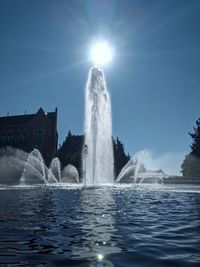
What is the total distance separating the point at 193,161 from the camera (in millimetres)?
58031

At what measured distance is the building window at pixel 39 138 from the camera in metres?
72.1

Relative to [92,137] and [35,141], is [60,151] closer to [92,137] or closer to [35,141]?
[35,141]

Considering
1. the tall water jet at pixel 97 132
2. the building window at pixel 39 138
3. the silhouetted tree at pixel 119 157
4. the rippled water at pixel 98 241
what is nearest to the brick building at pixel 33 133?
the building window at pixel 39 138

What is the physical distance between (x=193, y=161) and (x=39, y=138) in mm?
33560

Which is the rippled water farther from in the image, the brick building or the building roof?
the building roof

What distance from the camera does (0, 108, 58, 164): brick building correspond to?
7125 cm

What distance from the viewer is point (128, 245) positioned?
19.3 feet

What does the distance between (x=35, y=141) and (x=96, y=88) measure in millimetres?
41918

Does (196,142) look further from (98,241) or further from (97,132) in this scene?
(98,241)

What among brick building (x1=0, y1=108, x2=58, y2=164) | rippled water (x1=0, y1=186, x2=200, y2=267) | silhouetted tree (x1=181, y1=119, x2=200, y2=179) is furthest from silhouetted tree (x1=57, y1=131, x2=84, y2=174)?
rippled water (x1=0, y1=186, x2=200, y2=267)

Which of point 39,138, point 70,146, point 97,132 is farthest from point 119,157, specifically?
point 97,132

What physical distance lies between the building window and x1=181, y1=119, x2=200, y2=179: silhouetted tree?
3038cm

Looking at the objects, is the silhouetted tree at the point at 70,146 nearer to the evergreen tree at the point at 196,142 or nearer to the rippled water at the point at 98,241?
the evergreen tree at the point at 196,142

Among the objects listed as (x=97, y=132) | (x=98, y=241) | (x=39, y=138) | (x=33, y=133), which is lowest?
(x=98, y=241)
